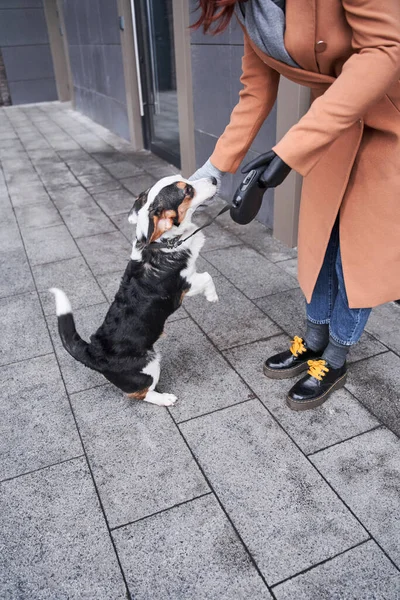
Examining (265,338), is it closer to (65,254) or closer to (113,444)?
(113,444)

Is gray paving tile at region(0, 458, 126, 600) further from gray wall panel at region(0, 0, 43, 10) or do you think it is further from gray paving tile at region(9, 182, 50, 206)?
gray wall panel at region(0, 0, 43, 10)

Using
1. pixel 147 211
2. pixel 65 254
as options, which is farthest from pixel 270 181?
pixel 65 254

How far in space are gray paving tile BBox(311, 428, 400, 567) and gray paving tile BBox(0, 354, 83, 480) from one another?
1.26m

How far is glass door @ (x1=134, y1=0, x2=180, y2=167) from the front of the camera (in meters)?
6.80

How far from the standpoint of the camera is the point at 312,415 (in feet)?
8.41

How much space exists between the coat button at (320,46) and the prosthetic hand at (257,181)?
38cm

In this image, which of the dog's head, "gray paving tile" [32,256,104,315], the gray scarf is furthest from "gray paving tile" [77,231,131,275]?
the gray scarf

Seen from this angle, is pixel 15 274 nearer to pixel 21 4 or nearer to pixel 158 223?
pixel 158 223

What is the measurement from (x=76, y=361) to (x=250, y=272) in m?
1.71

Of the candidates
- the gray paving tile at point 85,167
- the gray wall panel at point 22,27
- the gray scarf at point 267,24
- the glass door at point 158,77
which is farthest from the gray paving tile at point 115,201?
the gray wall panel at point 22,27

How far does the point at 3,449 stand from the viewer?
2.47 metres

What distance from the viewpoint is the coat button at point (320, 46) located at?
67.5 inches

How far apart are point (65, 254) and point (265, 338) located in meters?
2.34

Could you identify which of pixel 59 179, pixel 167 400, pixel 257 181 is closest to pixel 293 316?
pixel 167 400
